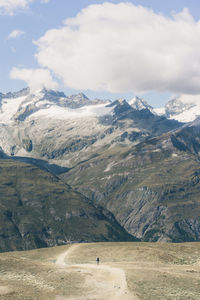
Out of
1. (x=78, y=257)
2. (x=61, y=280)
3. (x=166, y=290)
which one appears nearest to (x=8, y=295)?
(x=61, y=280)

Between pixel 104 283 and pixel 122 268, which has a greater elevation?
pixel 122 268

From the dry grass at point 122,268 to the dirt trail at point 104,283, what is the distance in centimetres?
88

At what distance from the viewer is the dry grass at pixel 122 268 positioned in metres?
79.7

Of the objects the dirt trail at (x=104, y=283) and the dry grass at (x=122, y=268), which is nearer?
the dirt trail at (x=104, y=283)

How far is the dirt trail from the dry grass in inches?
34.6

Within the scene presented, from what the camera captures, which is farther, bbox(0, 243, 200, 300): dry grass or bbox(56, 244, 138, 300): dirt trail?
bbox(0, 243, 200, 300): dry grass

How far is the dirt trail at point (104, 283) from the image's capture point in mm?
76750

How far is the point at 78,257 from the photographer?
413 ft

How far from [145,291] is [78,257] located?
47.9 meters

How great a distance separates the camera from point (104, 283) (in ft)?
280

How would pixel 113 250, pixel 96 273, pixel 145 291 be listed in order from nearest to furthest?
1. pixel 145 291
2. pixel 96 273
3. pixel 113 250

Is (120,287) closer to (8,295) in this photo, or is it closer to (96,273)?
(96,273)

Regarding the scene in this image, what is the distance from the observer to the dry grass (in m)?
79.7

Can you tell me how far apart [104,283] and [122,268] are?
56.1 ft
